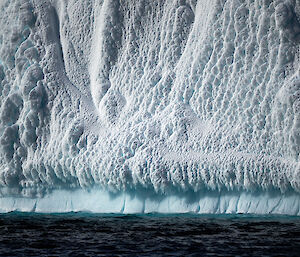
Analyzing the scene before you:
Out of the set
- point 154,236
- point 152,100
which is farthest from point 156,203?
point 154,236

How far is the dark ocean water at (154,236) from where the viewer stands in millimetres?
5641

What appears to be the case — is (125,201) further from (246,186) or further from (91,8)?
(91,8)

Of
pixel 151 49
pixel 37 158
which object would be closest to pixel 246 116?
pixel 151 49

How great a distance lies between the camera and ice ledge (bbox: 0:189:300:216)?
879cm

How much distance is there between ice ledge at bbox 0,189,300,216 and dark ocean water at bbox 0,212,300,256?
25cm

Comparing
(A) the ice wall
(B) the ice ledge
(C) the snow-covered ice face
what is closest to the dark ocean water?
(B) the ice ledge

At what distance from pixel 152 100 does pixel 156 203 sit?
1.78 m

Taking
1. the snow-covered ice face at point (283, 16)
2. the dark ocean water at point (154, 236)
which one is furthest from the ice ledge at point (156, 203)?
the snow-covered ice face at point (283, 16)

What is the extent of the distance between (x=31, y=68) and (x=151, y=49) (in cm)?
232

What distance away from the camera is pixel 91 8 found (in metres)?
11.5

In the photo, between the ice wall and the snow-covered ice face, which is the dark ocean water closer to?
the ice wall

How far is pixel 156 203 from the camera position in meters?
9.78

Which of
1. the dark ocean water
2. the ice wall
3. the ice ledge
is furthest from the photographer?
the ice wall

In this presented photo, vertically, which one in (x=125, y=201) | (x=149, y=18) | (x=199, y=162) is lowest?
(x=125, y=201)
